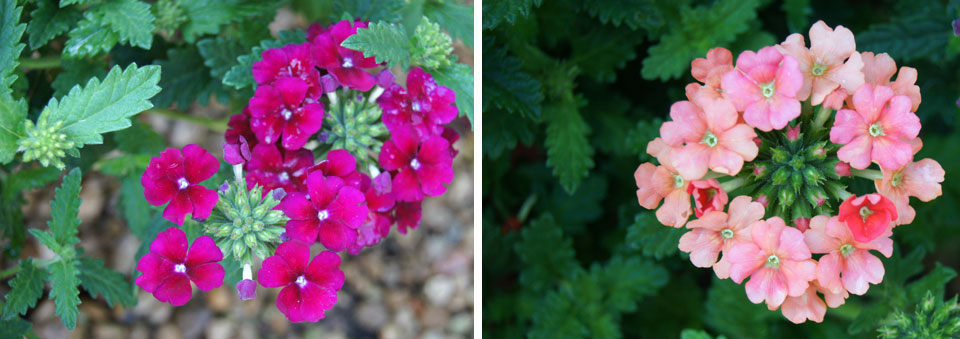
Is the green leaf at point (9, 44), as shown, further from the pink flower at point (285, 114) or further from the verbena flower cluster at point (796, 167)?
the verbena flower cluster at point (796, 167)

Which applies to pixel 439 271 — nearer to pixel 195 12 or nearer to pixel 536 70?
pixel 536 70

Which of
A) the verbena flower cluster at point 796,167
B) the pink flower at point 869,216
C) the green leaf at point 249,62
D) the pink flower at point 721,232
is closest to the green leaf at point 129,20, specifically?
the green leaf at point 249,62

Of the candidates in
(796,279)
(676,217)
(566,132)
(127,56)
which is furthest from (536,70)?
(127,56)

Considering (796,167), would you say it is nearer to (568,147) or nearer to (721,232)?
(721,232)

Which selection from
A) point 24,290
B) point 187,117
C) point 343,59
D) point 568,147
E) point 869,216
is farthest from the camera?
point 187,117

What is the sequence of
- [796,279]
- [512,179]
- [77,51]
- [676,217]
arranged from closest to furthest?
[796,279], [676,217], [77,51], [512,179]

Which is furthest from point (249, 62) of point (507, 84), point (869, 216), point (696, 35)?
point (869, 216)
